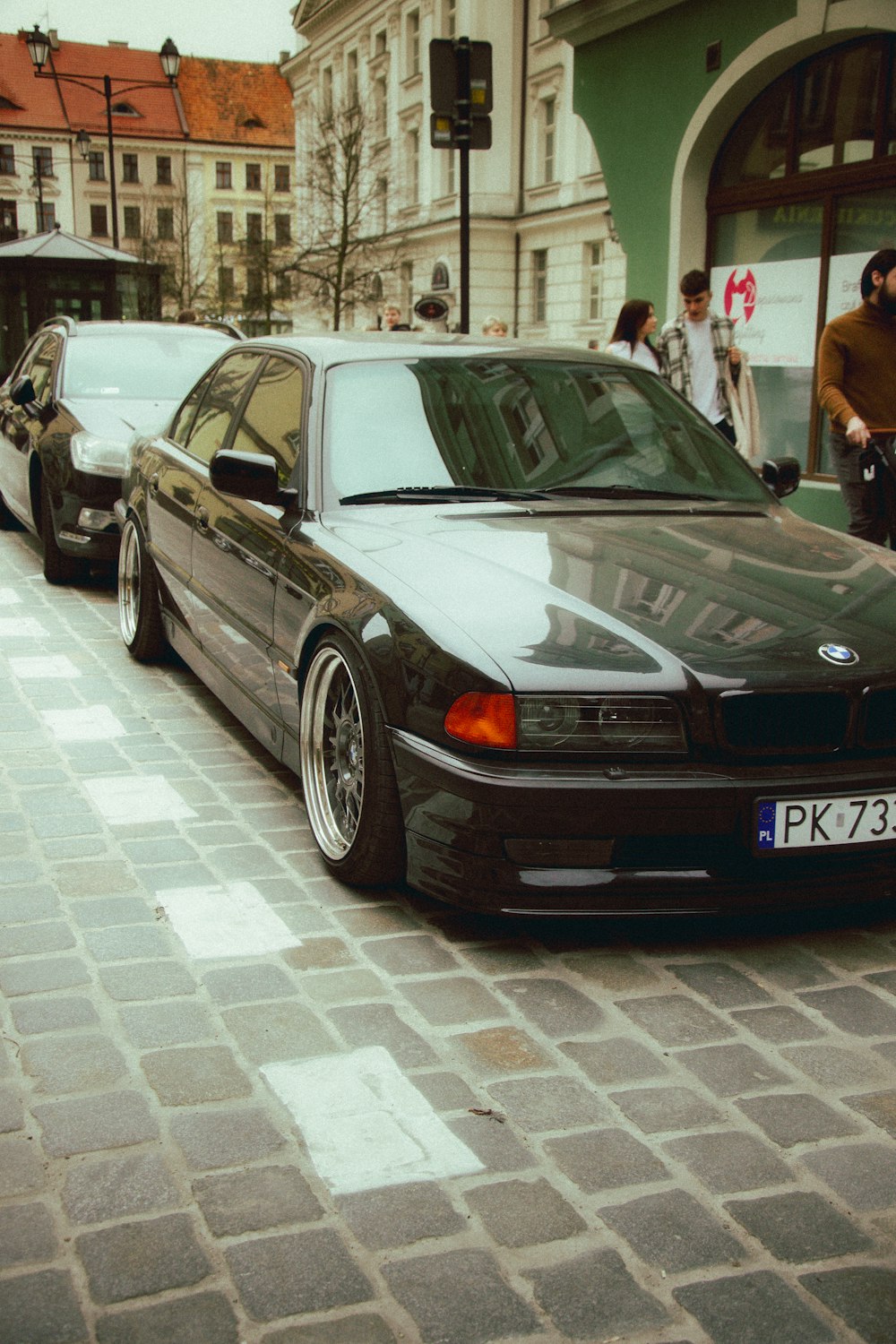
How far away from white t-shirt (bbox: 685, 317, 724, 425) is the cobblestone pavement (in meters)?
5.01

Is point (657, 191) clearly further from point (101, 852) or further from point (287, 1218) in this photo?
point (287, 1218)

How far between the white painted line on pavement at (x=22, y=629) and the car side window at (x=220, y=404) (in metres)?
1.94

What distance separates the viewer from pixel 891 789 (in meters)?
3.54

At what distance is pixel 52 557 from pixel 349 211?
42517mm

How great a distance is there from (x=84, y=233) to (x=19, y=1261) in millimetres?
96010

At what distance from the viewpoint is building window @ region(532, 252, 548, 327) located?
41.9 metres

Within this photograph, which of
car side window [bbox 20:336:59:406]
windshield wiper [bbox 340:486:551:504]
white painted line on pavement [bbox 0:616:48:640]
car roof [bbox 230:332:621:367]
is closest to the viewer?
windshield wiper [bbox 340:486:551:504]

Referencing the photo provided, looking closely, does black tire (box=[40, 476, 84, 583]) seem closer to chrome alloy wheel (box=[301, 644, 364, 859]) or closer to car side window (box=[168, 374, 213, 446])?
car side window (box=[168, 374, 213, 446])

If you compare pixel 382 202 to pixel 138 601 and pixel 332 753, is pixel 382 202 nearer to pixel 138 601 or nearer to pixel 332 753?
pixel 138 601

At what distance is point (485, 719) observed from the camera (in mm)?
3438

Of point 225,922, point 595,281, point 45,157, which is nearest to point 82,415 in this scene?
point 225,922

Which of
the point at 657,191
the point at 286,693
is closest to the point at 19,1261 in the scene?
the point at 286,693

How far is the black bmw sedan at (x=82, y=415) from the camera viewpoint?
874 centimetres

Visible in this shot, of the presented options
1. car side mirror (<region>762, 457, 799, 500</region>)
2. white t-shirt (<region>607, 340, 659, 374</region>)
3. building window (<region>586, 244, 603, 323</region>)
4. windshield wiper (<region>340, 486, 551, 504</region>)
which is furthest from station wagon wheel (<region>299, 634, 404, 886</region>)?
building window (<region>586, 244, 603, 323</region>)
